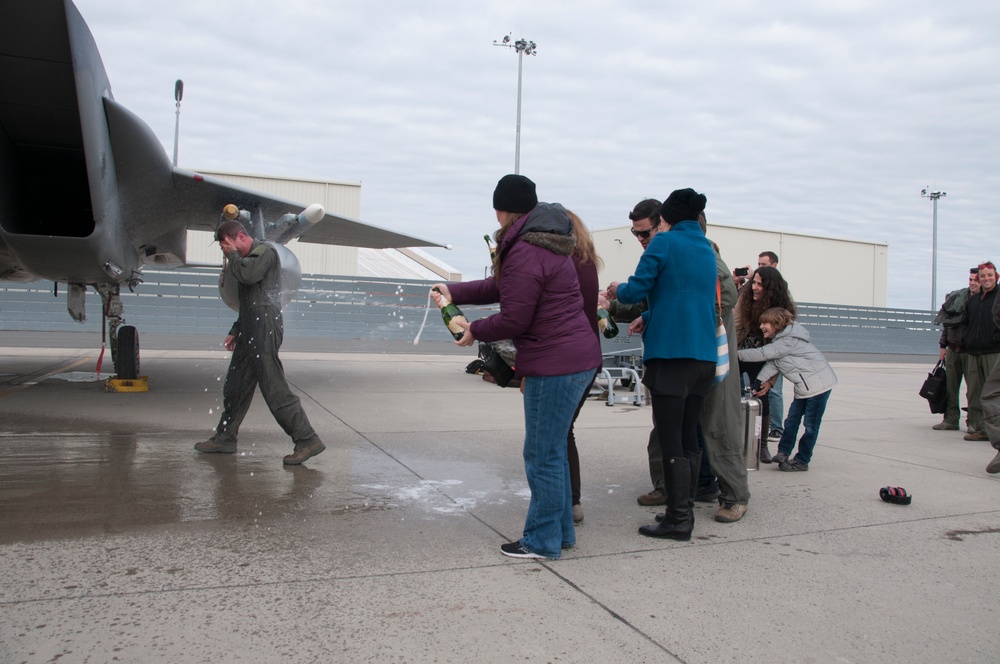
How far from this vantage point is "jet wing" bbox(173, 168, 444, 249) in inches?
346

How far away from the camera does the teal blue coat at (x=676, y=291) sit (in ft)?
12.2

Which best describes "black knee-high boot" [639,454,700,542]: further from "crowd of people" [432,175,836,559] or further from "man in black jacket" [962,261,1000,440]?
"man in black jacket" [962,261,1000,440]

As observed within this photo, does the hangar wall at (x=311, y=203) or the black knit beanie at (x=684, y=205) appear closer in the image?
the black knit beanie at (x=684, y=205)

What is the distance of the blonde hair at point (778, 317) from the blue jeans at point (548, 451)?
2.72m

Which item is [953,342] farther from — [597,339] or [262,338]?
[262,338]

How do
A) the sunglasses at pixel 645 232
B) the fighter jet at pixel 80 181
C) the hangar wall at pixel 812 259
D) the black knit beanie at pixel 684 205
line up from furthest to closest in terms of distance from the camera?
the hangar wall at pixel 812 259
the fighter jet at pixel 80 181
the sunglasses at pixel 645 232
the black knit beanie at pixel 684 205

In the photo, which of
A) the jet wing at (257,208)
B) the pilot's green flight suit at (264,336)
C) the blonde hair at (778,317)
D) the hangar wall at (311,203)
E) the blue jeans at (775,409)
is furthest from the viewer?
the hangar wall at (311,203)

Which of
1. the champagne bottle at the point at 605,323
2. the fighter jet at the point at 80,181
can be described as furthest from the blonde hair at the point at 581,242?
the fighter jet at the point at 80,181

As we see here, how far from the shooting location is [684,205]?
3846 mm

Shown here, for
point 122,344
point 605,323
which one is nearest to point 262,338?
point 605,323

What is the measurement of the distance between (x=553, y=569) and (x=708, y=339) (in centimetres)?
136

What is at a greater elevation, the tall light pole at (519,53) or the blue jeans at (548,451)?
the tall light pole at (519,53)

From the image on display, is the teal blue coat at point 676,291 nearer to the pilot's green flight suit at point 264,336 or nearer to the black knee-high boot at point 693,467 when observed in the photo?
the black knee-high boot at point 693,467

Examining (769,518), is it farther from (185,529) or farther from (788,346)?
(185,529)
